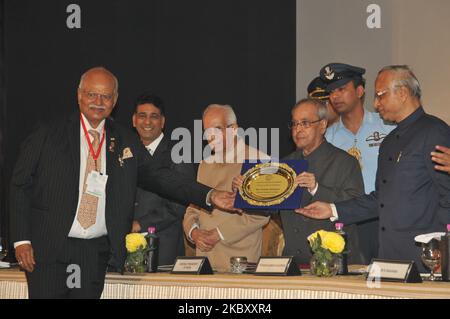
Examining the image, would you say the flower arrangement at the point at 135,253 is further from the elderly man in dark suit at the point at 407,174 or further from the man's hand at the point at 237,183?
the elderly man in dark suit at the point at 407,174

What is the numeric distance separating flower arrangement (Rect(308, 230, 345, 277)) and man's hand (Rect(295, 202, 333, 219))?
0.36 metres

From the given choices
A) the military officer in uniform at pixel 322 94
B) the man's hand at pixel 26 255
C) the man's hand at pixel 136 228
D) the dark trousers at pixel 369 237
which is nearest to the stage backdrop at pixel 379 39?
the military officer in uniform at pixel 322 94

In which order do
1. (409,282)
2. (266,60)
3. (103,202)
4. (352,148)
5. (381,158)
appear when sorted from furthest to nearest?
(266,60) → (352,148) → (381,158) → (103,202) → (409,282)

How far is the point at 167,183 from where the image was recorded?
174 inches

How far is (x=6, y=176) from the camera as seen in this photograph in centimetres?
687

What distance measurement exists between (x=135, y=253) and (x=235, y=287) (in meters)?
0.60

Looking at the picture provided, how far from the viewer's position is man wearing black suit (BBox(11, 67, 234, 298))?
3855mm

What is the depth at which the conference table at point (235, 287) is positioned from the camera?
12.2ft

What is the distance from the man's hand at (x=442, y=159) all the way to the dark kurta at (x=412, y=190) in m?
0.21

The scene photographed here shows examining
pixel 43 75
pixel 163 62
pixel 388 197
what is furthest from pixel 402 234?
pixel 43 75

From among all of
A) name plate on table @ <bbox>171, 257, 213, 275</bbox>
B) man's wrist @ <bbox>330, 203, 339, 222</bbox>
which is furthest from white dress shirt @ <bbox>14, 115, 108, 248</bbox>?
man's wrist @ <bbox>330, 203, 339, 222</bbox>

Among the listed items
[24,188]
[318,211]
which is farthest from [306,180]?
[24,188]

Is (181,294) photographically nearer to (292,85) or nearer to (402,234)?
(402,234)

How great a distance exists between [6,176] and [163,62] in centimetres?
157
